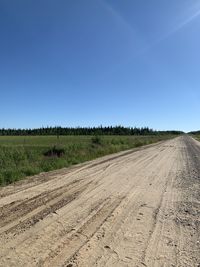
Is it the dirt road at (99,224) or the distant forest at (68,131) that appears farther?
the distant forest at (68,131)

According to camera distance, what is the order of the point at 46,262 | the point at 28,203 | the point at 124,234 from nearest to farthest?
the point at 46,262 → the point at 124,234 → the point at 28,203

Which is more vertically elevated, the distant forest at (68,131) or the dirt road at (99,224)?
the distant forest at (68,131)

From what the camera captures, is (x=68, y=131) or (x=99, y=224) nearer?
(x=99, y=224)

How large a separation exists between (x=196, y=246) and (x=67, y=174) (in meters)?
9.26

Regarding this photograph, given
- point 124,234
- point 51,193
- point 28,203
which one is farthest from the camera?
point 51,193

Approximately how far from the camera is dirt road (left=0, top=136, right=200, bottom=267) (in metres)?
5.05

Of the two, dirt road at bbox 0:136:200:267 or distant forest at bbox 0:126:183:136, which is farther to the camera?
distant forest at bbox 0:126:183:136

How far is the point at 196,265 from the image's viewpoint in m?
4.82

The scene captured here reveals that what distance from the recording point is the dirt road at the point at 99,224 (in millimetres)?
5051

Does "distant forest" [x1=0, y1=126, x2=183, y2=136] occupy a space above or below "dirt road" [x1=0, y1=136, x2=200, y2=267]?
above

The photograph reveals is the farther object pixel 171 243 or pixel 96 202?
pixel 96 202

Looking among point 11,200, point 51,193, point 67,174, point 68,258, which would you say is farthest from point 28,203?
point 67,174

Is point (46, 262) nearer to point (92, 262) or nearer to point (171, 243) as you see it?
point (92, 262)

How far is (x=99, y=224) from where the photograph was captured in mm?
6820
